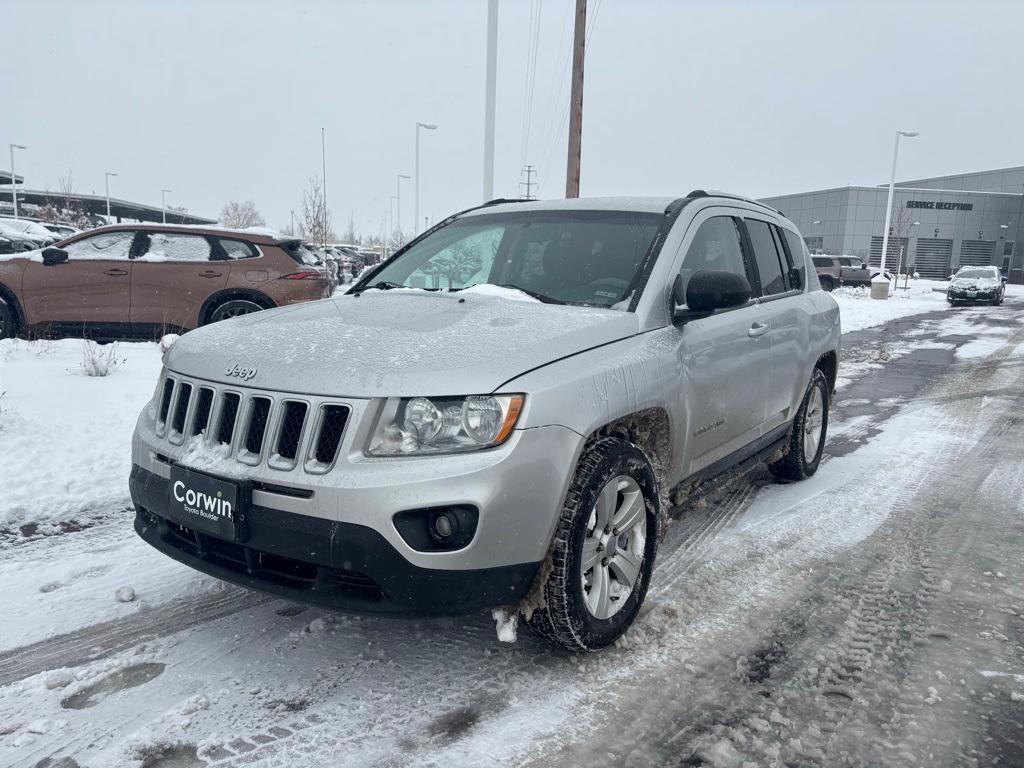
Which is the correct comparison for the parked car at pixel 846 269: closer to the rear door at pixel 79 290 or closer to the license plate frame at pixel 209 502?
the rear door at pixel 79 290

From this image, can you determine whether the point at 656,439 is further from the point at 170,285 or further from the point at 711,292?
the point at 170,285

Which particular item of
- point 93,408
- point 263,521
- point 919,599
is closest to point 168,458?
point 263,521

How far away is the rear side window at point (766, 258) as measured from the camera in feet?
15.0

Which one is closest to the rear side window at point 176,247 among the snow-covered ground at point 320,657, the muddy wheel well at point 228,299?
the muddy wheel well at point 228,299

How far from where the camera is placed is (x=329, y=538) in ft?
8.02

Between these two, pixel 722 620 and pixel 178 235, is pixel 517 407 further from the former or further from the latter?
pixel 178 235

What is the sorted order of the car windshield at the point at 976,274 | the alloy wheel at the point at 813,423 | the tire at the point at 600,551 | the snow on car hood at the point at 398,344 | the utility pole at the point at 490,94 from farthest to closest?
the car windshield at the point at 976,274 < the utility pole at the point at 490,94 < the alloy wheel at the point at 813,423 < the tire at the point at 600,551 < the snow on car hood at the point at 398,344

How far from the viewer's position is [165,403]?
3.10m

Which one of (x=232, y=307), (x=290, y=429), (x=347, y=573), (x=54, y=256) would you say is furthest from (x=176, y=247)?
(x=347, y=573)

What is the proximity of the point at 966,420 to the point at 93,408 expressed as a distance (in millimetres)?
7901

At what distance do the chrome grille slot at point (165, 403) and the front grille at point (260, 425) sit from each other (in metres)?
0.06

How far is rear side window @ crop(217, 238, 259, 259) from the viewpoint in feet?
31.8

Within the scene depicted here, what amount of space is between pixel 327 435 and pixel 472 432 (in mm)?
A: 474

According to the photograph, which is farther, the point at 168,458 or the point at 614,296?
the point at 614,296
